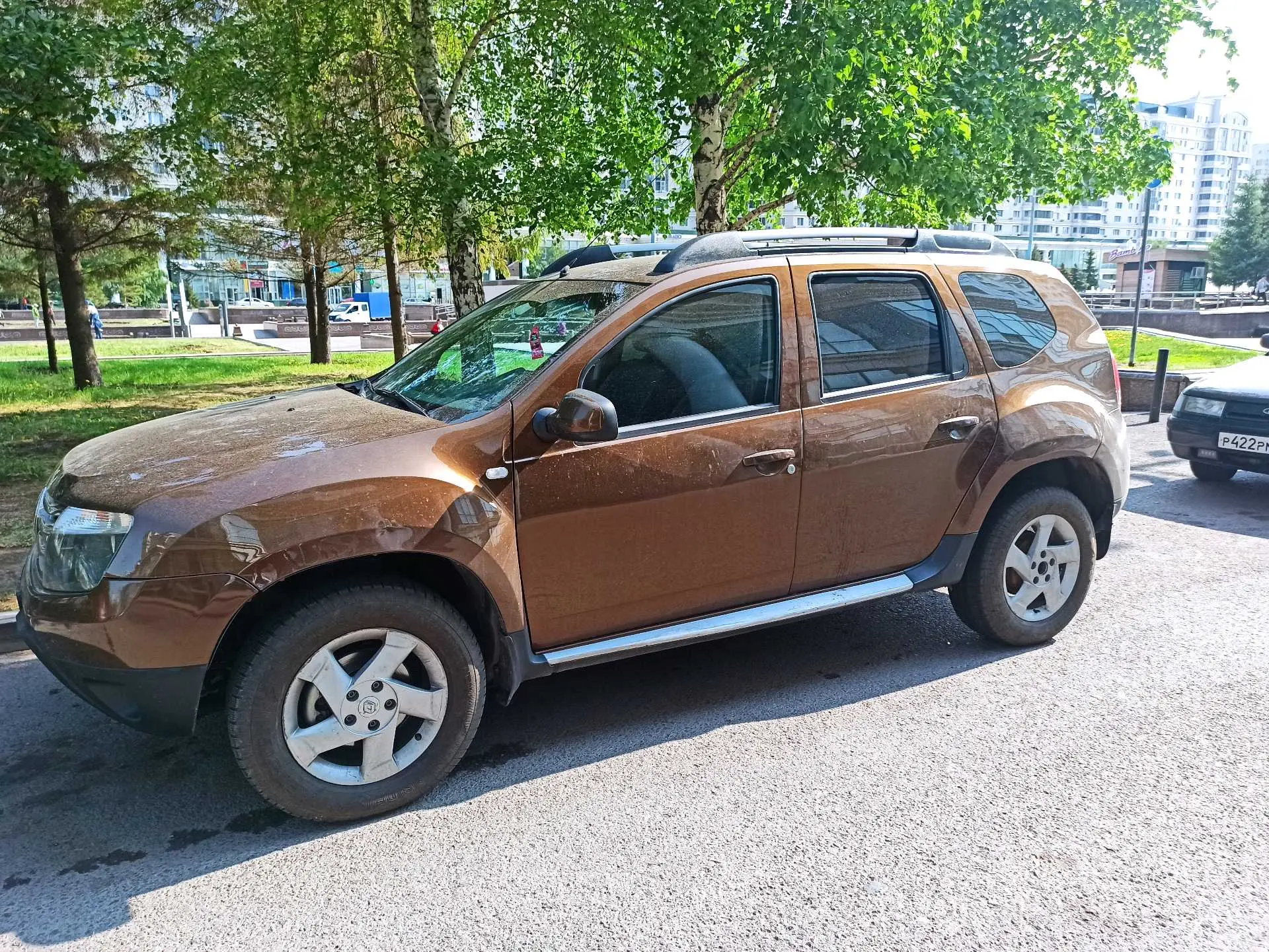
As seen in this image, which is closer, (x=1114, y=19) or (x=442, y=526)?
(x=442, y=526)

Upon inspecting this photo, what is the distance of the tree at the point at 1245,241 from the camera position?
209ft

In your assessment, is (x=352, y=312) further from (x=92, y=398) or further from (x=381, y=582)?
(x=381, y=582)

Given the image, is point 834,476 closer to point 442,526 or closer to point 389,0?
point 442,526

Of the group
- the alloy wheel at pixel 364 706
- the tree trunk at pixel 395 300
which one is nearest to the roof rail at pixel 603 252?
the alloy wheel at pixel 364 706

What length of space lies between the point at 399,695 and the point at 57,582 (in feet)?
3.75

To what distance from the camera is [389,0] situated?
1109 centimetres

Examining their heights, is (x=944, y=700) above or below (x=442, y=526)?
below

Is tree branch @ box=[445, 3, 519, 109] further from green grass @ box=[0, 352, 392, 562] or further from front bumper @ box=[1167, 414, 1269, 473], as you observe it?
front bumper @ box=[1167, 414, 1269, 473]

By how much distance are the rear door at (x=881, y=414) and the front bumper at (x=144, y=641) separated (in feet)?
7.37

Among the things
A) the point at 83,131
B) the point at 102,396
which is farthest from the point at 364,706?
the point at 83,131

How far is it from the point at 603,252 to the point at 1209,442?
6.08m

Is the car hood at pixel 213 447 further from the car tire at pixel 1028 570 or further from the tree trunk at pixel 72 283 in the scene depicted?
the tree trunk at pixel 72 283

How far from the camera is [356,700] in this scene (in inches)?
120

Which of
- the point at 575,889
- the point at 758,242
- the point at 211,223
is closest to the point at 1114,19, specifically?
the point at 758,242
